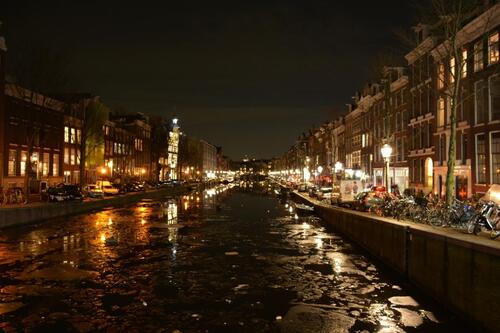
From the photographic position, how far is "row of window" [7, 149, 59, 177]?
197 ft

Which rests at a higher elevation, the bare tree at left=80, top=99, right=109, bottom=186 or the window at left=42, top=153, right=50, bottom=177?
the bare tree at left=80, top=99, right=109, bottom=186

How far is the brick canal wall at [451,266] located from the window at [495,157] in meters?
18.3

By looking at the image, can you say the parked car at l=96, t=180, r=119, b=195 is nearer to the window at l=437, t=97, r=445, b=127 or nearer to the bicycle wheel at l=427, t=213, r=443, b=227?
the window at l=437, t=97, r=445, b=127

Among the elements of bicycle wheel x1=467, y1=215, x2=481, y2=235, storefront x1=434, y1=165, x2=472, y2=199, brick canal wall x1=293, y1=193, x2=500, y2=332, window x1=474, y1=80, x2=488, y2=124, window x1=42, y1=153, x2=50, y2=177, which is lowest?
brick canal wall x1=293, y1=193, x2=500, y2=332

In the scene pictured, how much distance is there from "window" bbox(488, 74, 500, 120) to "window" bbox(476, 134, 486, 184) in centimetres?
224

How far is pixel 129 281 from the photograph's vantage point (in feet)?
61.5

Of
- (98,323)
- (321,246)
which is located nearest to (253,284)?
(98,323)

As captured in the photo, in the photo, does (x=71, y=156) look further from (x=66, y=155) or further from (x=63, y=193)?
(x=63, y=193)

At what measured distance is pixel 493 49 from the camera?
127 ft

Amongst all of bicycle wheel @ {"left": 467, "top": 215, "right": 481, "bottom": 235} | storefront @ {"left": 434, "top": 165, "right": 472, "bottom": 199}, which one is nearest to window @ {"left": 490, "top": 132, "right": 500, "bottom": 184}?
storefront @ {"left": 434, "top": 165, "right": 472, "bottom": 199}

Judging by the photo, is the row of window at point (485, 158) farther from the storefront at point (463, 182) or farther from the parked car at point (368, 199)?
the parked car at point (368, 199)

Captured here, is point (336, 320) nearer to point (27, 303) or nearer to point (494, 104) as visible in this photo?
point (27, 303)

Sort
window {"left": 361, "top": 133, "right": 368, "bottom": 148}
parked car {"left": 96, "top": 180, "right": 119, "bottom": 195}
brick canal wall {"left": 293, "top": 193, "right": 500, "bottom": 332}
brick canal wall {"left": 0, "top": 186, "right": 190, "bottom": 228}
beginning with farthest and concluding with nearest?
window {"left": 361, "top": 133, "right": 368, "bottom": 148} < parked car {"left": 96, "top": 180, "right": 119, "bottom": 195} < brick canal wall {"left": 0, "top": 186, "right": 190, "bottom": 228} < brick canal wall {"left": 293, "top": 193, "right": 500, "bottom": 332}

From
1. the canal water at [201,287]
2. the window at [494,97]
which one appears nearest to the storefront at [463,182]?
the window at [494,97]
